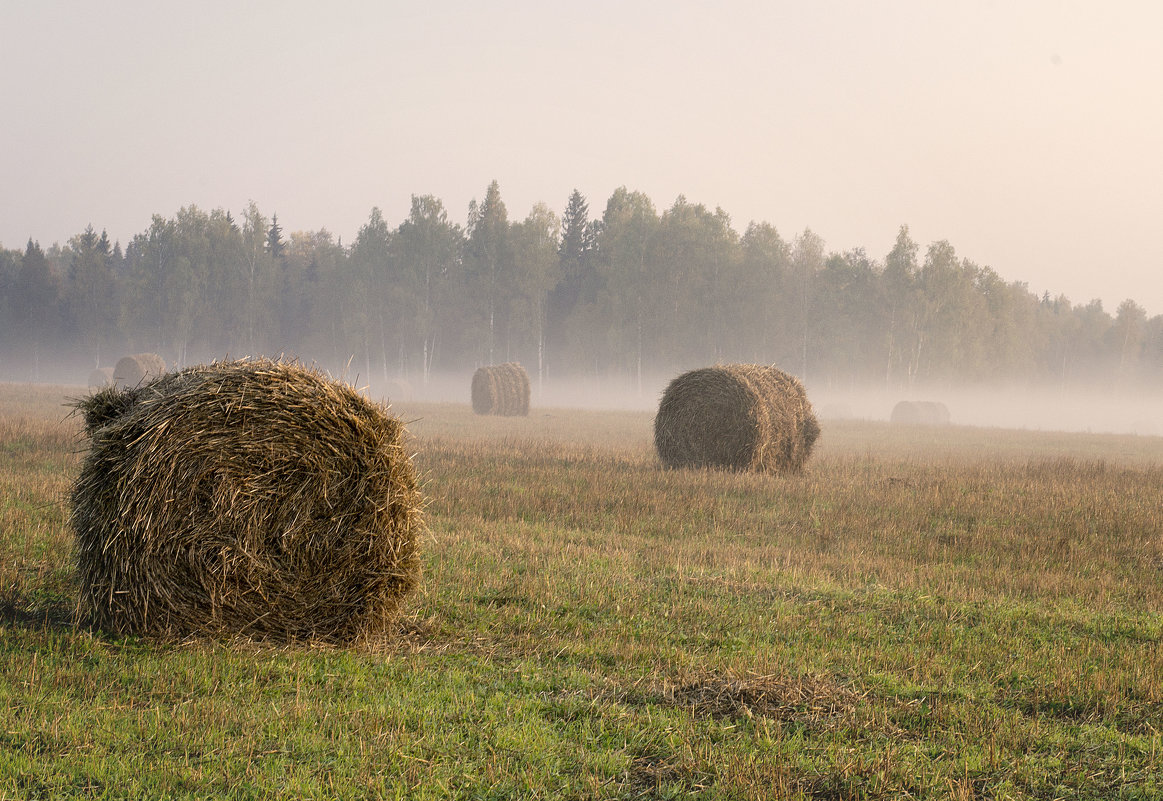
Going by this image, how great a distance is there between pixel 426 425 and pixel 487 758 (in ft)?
86.2

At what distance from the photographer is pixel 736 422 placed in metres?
19.1

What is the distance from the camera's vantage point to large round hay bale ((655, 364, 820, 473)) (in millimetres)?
19016

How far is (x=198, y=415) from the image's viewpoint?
7.25 meters

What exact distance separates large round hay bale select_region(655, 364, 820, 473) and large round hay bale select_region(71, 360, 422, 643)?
12.1 metres

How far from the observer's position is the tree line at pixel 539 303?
6162cm

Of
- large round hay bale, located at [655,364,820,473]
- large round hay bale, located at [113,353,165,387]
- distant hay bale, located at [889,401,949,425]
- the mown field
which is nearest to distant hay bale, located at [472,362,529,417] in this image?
large round hay bale, located at [113,353,165,387]

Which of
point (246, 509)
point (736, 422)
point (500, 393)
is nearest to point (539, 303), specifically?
point (500, 393)

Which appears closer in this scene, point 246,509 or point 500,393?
point 246,509

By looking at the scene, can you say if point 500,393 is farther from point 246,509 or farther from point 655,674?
point 655,674

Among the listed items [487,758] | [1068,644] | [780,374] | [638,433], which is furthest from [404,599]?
[638,433]

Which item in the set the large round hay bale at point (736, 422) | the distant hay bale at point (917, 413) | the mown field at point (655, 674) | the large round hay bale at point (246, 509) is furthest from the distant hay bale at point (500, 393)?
the large round hay bale at point (246, 509)

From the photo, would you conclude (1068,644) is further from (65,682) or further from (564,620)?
(65,682)

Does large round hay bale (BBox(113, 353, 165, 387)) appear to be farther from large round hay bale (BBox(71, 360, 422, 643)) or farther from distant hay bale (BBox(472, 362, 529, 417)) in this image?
large round hay bale (BBox(71, 360, 422, 643))

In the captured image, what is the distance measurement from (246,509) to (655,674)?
3513 mm
